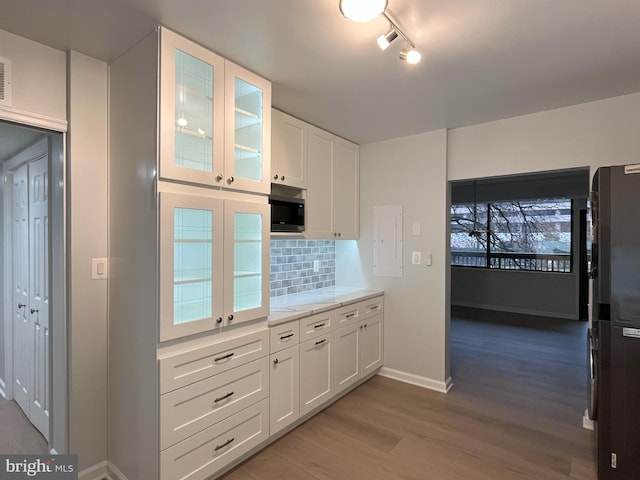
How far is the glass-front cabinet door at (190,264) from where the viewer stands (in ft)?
5.86

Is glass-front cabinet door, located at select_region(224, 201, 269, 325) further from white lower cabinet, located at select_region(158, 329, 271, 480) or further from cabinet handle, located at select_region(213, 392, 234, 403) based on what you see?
cabinet handle, located at select_region(213, 392, 234, 403)

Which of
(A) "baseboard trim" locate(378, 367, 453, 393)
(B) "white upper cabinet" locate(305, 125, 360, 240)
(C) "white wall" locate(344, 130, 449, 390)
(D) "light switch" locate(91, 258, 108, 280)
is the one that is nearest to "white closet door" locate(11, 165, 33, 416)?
(D) "light switch" locate(91, 258, 108, 280)

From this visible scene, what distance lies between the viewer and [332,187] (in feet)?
11.4

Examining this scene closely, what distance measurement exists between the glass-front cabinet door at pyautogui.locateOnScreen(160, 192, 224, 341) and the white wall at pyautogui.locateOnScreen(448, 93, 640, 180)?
2.45 m

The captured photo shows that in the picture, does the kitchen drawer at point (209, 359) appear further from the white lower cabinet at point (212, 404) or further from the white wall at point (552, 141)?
the white wall at point (552, 141)

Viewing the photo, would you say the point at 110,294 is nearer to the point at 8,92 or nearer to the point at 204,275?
the point at 204,275

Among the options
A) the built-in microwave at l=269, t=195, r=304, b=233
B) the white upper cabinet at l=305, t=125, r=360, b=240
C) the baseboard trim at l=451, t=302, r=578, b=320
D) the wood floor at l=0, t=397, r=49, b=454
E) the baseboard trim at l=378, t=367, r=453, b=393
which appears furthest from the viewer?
the baseboard trim at l=451, t=302, r=578, b=320

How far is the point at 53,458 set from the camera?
209 centimetres

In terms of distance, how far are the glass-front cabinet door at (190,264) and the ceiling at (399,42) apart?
2.95 feet

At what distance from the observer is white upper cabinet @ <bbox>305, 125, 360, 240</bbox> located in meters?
3.20

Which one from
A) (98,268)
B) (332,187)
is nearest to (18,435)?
(98,268)

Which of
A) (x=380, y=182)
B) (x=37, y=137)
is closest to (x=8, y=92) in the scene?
(x=37, y=137)

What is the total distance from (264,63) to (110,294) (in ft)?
5.66

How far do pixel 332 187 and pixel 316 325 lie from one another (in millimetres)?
1416
